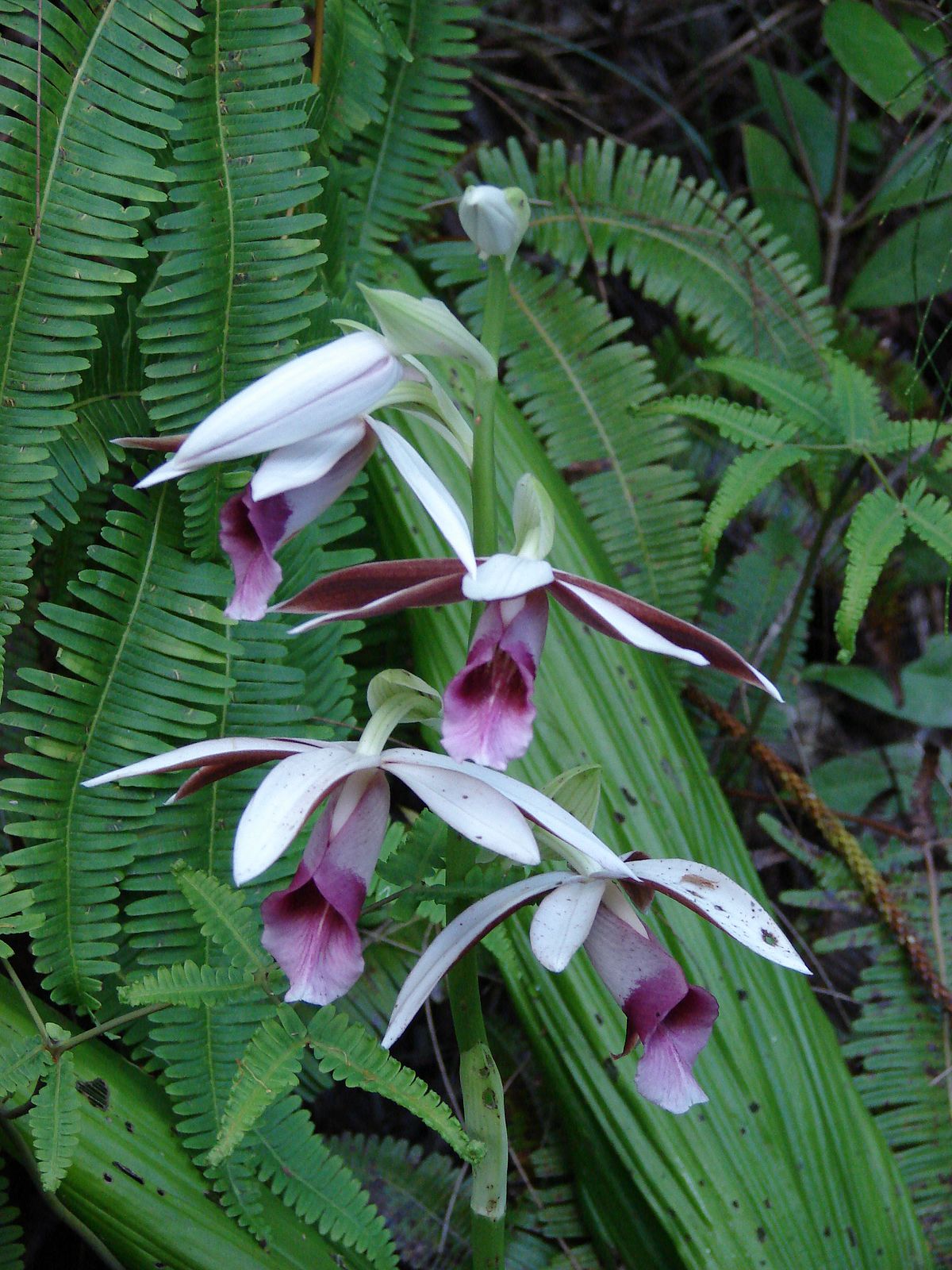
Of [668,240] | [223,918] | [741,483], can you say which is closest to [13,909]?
[223,918]

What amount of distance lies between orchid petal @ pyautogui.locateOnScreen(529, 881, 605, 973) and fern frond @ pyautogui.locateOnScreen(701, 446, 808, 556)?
0.84 m

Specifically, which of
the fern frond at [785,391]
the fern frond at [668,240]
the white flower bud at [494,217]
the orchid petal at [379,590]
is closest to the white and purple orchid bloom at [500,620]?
the orchid petal at [379,590]

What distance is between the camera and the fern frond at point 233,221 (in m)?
1.43

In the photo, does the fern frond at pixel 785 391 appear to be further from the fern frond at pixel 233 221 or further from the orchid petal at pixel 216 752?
the orchid petal at pixel 216 752

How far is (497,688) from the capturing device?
3.24 feet

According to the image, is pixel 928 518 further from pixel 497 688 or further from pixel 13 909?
pixel 13 909

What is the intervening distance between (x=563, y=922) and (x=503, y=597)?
1.27ft

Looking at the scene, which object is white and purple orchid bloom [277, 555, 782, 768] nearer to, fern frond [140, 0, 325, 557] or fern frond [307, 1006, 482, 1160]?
fern frond [307, 1006, 482, 1160]

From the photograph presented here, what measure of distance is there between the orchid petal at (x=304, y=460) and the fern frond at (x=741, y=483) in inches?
35.0

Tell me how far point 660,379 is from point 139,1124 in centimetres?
213

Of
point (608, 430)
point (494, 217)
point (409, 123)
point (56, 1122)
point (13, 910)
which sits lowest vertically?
point (56, 1122)

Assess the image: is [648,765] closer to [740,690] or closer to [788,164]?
[740,690]

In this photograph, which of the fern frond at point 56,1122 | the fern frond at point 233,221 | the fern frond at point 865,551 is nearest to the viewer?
the fern frond at point 56,1122

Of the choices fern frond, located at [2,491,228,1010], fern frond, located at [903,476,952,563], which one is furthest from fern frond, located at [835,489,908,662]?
fern frond, located at [2,491,228,1010]
